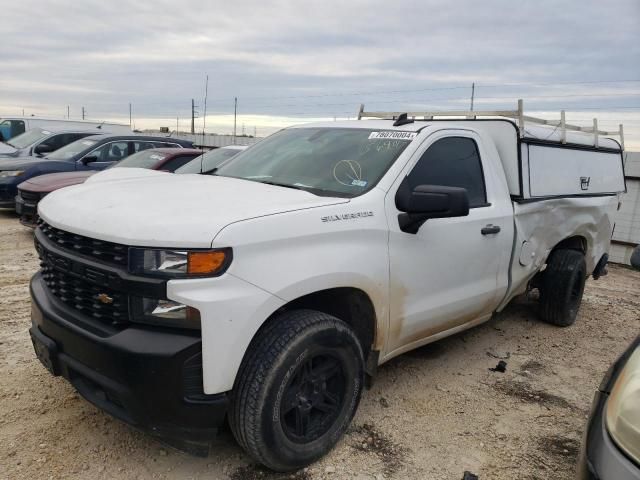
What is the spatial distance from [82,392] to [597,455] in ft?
7.34

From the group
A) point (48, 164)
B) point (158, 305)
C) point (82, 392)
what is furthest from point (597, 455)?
point (48, 164)

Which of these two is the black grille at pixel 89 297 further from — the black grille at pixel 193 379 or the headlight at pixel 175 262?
the black grille at pixel 193 379

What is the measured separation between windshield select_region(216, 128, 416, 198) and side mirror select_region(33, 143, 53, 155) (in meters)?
9.29

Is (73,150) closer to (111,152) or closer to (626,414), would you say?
(111,152)

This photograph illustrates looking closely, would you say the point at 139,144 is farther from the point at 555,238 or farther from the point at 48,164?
the point at 555,238

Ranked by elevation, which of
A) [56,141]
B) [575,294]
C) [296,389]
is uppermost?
[56,141]

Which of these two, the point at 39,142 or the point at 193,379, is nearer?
the point at 193,379

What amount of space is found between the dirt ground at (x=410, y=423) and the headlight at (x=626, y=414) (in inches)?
48.4

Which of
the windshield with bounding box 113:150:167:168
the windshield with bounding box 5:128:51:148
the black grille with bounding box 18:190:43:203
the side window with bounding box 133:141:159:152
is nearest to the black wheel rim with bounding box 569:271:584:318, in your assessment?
the windshield with bounding box 113:150:167:168

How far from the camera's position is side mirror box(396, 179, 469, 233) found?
284cm

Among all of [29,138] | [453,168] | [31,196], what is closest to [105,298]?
[453,168]

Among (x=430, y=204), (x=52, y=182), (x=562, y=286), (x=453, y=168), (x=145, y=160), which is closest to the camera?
(x=430, y=204)

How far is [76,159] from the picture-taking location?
9.87m

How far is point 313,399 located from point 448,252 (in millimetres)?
1342
